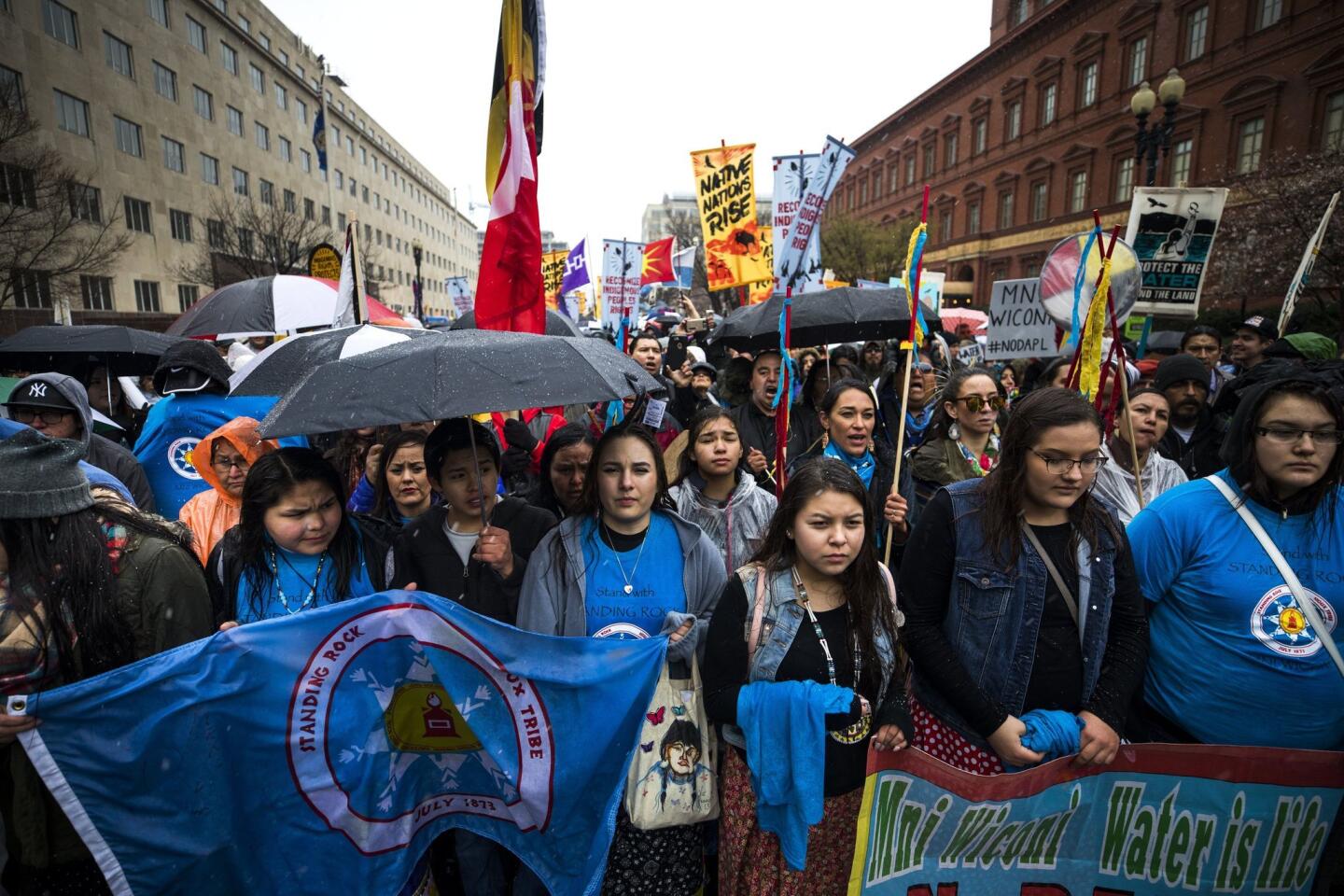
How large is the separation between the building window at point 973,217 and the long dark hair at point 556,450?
43706 millimetres

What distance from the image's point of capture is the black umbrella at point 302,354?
248cm

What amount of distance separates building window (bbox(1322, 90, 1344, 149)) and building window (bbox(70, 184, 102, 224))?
1592 inches

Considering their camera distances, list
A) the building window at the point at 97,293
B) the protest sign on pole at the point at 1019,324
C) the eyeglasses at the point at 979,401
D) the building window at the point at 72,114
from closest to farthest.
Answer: the eyeglasses at the point at 979,401, the protest sign on pole at the point at 1019,324, the building window at the point at 72,114, the building window at the point at 97,293

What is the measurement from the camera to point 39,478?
1.92 m

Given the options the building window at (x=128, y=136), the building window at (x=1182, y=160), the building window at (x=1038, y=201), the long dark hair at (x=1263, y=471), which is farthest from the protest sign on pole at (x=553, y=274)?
the building window at (x=1038, y=201)

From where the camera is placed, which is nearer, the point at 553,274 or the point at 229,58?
the point at 553,274

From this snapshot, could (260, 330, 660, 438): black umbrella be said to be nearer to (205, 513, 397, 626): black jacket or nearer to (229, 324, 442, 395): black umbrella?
(229, 324, 442, 395): black umbrella

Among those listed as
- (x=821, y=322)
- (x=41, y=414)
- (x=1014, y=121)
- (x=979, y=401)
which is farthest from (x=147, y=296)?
(x=1014, y=121)

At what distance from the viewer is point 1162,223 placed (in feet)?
18.4

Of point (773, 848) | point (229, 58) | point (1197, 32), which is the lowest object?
point (773, 848)

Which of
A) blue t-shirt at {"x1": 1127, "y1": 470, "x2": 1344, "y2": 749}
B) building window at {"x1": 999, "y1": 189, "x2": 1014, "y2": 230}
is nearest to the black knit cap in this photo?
blue t-shirt at {"x1": 1127, "y1": 470, "x2": 1344, "y2": 749}

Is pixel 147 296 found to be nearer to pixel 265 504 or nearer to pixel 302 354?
pixel 302 354

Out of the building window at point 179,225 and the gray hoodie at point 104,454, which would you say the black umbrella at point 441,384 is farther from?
the building window at point 179,225

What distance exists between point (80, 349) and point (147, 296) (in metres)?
30.0
